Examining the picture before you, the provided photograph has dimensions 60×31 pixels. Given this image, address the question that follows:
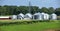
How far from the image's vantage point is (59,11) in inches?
2253

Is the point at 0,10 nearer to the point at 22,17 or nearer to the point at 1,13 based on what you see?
the point at 1,13

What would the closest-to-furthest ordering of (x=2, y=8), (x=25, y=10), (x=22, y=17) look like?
(x=22, y=17) < (x=2, y=8) < (x=25, y=10)

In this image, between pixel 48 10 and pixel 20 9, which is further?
pixel 48 10

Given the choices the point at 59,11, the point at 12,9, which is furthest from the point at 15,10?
the point at 59,11

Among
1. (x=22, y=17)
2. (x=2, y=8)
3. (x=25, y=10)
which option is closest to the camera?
(x=22, y=17)

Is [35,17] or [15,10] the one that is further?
[15,10]

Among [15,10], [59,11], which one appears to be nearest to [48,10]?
[59,11]

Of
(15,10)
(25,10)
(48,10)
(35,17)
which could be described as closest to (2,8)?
(15,10)

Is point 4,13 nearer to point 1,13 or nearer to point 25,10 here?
point 1,13

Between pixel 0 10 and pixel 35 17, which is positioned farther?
pixel 0 10

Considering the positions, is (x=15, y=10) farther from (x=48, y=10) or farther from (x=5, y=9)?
(x=48, y=10)

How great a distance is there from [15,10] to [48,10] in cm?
1258

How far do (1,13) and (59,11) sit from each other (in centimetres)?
1874

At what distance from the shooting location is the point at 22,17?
48656mm
